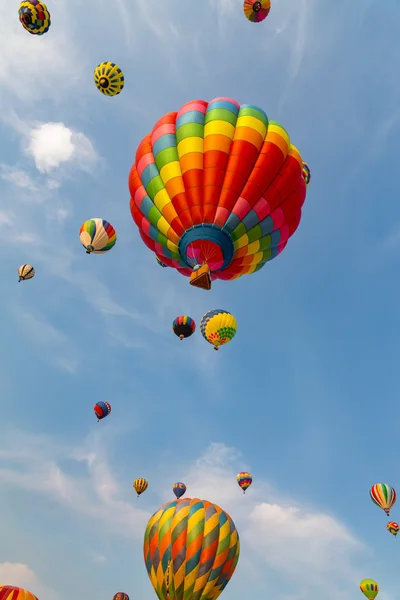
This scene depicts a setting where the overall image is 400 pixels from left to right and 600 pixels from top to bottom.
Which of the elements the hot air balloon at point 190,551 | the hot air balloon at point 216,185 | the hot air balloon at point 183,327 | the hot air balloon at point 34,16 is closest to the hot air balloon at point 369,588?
the hot air balloon at point 190,551

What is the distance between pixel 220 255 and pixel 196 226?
1.46m

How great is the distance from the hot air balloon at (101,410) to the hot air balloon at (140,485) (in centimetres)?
786

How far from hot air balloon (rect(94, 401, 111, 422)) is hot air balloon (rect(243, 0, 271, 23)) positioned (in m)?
26.9

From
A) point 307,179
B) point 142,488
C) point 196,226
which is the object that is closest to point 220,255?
point 196,226

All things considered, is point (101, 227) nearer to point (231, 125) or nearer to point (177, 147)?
point (177, 147)

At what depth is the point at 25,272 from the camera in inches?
1166

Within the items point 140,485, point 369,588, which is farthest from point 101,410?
point 369,588

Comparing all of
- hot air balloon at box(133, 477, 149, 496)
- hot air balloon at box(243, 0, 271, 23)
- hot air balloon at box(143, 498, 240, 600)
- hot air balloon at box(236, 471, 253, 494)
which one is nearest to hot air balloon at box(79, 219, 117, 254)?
hot air balloon at box(243, 0, 271, 23)

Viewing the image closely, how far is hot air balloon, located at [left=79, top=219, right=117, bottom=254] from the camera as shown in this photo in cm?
2134

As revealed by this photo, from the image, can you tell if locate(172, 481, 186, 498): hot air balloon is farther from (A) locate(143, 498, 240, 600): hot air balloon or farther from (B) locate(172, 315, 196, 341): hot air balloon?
(A) locate(143, 498, 240, 600): hot air balloon

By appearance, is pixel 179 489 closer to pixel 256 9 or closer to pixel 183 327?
pixel 183 327

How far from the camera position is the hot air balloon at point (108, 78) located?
2105 centimetres

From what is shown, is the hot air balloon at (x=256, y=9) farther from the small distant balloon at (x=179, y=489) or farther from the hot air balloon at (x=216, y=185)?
the small distant balloon at (x=179, y=489)

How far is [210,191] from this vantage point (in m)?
15.0
